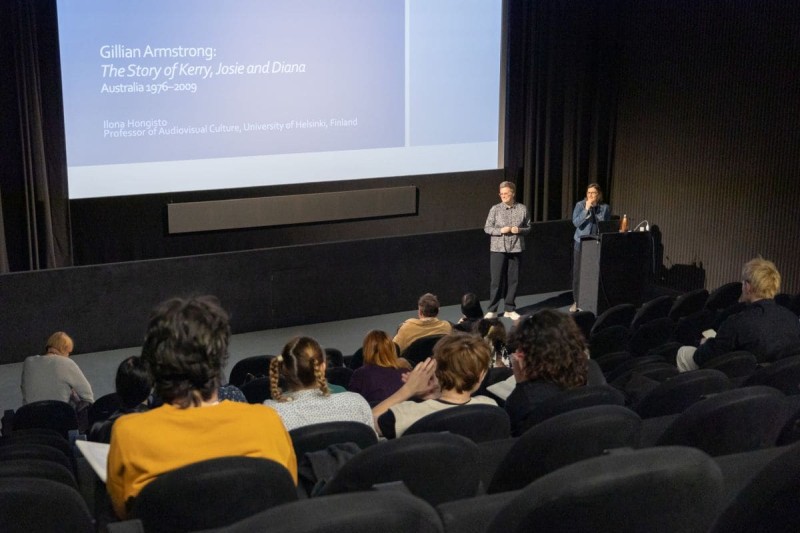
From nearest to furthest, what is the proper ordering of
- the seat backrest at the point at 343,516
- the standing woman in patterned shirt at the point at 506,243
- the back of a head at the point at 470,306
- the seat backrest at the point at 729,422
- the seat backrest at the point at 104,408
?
the seat backrest at the point at 343,516
the seat backrest at the point at 729,422
the seat backrest at the point at 104,408
the back of a head at the point at 470,306
the standing woman in patterned shirt at the point at 506,243

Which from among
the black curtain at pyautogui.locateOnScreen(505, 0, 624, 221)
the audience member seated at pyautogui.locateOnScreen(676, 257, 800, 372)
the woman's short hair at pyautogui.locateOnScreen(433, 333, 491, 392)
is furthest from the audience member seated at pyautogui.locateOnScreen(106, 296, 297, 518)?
the black curtain at pyautogui.locateOnScreen(505, 0, 624, 221)

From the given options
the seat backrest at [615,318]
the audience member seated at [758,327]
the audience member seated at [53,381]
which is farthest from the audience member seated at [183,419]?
the seat backrest at [615,318]

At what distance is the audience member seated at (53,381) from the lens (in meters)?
5.68

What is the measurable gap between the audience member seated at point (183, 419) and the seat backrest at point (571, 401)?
131 centimetres

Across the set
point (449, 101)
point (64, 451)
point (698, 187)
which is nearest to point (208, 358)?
point (64, 451)

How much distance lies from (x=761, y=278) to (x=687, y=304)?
2.07 meters

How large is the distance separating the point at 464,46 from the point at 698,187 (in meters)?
2.86

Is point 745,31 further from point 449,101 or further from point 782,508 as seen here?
point 782,508

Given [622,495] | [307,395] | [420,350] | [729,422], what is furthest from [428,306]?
[622,495]

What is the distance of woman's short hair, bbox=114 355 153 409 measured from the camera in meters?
4.92

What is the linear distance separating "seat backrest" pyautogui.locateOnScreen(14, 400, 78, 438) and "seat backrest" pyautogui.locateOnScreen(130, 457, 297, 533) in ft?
10.3

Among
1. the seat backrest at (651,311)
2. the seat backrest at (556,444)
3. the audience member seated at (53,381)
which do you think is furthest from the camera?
the seat backrest at (651,311)

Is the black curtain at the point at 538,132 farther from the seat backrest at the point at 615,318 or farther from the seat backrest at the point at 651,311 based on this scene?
the seat backrest at the point at 615,318

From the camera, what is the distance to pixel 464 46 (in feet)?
32.3
